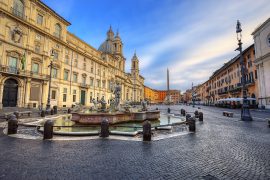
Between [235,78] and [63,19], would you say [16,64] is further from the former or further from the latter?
[235,78]

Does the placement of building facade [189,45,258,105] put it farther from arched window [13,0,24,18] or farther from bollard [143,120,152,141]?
arched window [13,0,24,18]

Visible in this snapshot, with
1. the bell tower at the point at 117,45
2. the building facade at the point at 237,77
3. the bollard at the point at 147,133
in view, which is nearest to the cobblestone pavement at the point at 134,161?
the bollard at the point at 147,133

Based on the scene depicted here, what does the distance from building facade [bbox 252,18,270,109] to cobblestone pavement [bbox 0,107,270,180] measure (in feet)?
98.8

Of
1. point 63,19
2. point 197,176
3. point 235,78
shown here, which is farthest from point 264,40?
point 63,19

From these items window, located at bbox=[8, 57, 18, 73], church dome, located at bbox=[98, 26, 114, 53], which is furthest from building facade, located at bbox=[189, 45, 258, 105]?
church dome, located at bbox=[98, 26, 114, 53]

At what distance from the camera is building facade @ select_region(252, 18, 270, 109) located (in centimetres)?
2822

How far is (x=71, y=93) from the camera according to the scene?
118ft

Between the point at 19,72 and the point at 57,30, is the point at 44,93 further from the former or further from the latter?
the point at 57,30

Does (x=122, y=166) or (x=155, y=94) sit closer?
(x=122, y=166)

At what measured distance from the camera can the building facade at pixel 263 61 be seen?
28219 millimetres

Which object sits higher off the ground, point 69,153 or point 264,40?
point 264,40

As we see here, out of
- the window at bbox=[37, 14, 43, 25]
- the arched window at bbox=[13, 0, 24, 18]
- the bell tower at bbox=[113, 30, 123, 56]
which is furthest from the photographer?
the bell tower at bbox=[113, 30, 123, 56]

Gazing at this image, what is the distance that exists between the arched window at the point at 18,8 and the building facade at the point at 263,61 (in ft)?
143

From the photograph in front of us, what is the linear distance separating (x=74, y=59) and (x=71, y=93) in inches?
335
